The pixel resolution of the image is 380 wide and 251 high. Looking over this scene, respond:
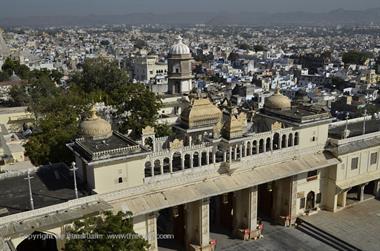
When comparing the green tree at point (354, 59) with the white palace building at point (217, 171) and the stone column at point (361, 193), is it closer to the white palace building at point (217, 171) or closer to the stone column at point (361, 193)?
the white palace building at point (217, 171)

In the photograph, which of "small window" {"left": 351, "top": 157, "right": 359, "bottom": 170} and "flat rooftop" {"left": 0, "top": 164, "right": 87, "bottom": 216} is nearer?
"flat rooftop" {"left": 0, "top": 164, "right": 87, "bottom": 216}

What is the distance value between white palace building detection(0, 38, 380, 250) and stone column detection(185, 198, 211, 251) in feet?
0.21

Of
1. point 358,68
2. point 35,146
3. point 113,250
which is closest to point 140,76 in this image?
point 358,68

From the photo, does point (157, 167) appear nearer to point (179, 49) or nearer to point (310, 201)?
point (310, 201)

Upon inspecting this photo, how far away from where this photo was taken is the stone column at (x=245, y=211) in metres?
28.0

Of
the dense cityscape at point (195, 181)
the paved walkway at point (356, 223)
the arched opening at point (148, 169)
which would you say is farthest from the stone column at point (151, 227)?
the paved walkway at point (356, 223)

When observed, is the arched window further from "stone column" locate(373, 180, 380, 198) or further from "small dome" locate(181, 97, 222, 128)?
"stone column" locate(373, 180, 380, 198)

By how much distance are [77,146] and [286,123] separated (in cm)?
1434

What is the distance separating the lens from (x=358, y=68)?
105 m

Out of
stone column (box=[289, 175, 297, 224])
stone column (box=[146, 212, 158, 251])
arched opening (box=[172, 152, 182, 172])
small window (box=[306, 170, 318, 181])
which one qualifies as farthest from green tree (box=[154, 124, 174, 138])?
small window (box=[306, 170, 318, 181])

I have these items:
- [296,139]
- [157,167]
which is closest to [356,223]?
[296,139]

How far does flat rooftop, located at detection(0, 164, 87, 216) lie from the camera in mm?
21959

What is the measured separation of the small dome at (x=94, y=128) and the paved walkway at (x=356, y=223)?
1561 cm

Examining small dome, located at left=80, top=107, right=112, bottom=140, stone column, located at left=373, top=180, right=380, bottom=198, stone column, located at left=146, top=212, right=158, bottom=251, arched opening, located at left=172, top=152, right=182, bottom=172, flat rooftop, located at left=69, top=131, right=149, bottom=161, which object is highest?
small dome, located at left=80, top=107, right=112, bottom=140
